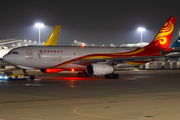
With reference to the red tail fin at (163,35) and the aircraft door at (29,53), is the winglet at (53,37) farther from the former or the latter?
the red tail fin at (163,35)

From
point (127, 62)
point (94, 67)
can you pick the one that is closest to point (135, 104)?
point (94, 67)

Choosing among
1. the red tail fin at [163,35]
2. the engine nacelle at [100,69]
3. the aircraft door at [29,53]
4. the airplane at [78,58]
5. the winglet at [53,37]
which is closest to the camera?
the engine nacelle at [100,69]

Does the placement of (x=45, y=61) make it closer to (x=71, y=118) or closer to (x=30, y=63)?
(x=30, y=63)

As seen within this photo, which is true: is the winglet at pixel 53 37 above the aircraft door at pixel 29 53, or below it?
above

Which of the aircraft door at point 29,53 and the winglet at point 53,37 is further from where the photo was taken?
the winglet at point 53,37

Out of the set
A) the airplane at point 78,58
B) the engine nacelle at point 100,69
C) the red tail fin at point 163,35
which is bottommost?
the engine nacelle at point 100,69

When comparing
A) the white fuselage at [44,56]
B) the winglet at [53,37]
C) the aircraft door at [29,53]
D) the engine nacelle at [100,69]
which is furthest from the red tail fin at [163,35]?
the winglet at [53,37]

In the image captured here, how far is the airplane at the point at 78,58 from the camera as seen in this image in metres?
26.3

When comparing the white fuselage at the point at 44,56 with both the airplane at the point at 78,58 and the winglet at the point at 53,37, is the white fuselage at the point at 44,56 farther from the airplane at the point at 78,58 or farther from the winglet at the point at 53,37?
the winglet at the point at 53,37

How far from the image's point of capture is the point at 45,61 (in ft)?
89.5

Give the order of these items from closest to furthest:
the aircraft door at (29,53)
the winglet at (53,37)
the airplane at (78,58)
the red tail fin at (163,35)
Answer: the airplane at (78,58) < the aircraft door at (29,53) < the red tail fin at (163,35) < the winglet at (53,37)

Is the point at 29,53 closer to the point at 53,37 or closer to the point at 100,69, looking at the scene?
the point at 100,69

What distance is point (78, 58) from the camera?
28766 millimetres

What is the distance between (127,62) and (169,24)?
807 centimetres
